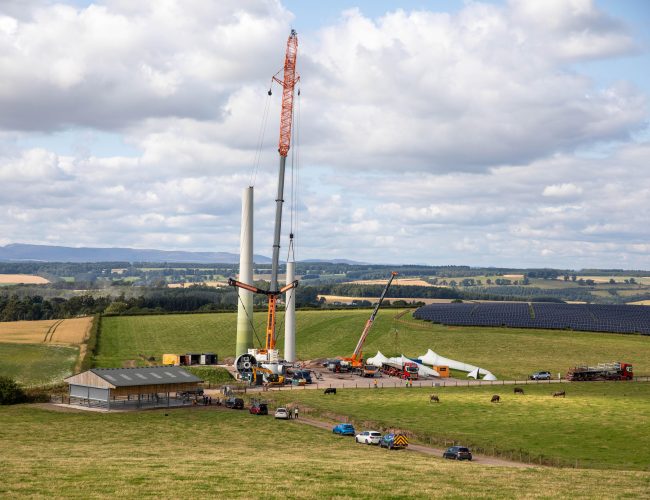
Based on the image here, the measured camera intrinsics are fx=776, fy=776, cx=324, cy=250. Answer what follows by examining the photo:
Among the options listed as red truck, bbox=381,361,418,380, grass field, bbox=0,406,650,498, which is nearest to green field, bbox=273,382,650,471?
grass field, bbox=0,406,650,498

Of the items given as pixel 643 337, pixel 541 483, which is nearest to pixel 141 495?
pixel 541 483

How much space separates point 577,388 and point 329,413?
4429 centimetres

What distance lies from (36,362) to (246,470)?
88.5m

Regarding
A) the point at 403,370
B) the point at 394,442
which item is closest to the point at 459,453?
the point at 394,442

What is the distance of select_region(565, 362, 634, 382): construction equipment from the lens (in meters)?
123

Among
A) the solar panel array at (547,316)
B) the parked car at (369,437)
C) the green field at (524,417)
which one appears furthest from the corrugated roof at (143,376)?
the solar panel array at (547,316)

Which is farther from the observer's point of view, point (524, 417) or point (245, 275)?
point (245, 275)

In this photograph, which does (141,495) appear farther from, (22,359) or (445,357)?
(445,357)

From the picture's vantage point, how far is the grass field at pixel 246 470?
4238 cm

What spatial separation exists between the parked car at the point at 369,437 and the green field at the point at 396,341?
61.9 metres

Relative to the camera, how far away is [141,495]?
40.5 meters

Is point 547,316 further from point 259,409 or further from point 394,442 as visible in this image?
point 394,442

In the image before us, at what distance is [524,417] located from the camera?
275ft

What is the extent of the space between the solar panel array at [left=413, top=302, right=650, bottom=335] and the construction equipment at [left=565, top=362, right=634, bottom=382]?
119ft
